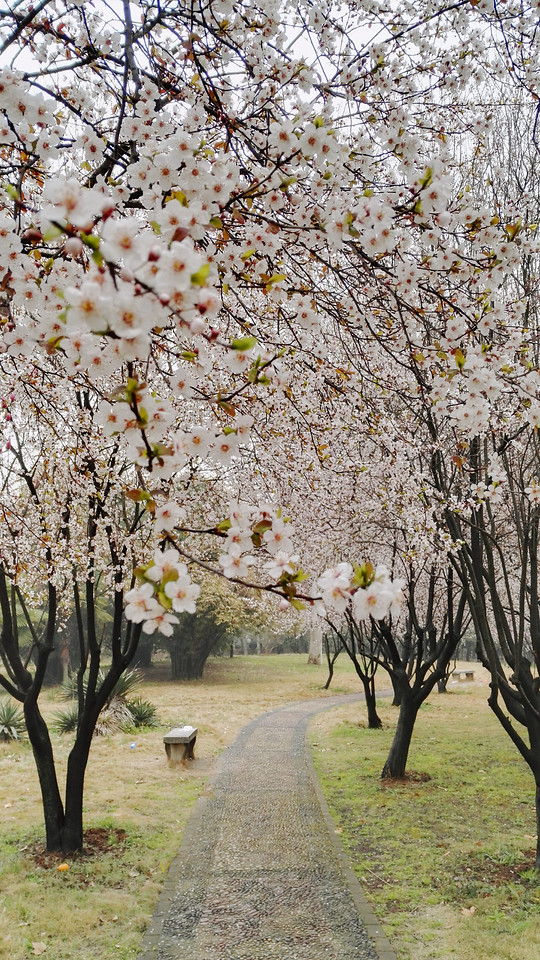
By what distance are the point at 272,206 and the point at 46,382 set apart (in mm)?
3441

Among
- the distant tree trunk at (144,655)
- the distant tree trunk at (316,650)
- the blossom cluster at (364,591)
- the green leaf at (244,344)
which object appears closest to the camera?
the green leaf at (244,344)

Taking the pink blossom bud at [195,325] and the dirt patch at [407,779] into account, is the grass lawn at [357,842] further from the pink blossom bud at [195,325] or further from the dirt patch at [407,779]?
the pink blossom bud at [195,325]

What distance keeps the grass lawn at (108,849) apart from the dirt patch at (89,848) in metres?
0.02

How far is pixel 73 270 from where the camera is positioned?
2586 millimetres

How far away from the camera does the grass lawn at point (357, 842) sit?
14.3 feet

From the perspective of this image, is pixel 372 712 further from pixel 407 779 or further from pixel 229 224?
pixel 229 224

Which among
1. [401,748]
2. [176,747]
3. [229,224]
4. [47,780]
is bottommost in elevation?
[176,747]

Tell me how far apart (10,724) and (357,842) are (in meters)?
7.53

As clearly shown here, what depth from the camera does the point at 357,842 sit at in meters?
6.35

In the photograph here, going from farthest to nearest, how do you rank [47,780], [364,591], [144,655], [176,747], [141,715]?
[144,655], [141,715], [176,747], [47,780], [364,591]

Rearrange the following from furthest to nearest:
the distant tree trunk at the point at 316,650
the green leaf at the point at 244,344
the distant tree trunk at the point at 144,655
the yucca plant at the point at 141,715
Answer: the distant tree trunk at the point at 316,650
the distant tree trunk at the point at 144,655
the yucca plant at the point at 141,715
the green leaf at the point at 244,344


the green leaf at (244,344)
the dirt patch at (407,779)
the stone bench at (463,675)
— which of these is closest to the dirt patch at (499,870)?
the dirt patch at (407,779)

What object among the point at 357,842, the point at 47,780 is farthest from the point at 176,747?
the point at 357,842

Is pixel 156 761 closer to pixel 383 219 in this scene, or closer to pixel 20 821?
pixel 20 821
